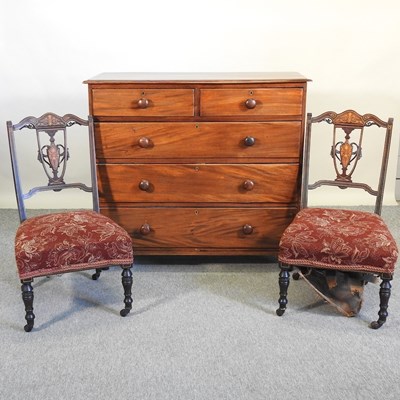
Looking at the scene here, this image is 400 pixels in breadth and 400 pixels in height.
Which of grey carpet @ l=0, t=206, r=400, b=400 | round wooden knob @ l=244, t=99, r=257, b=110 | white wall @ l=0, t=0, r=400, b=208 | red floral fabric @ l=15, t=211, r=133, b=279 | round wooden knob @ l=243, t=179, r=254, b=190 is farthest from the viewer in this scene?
white wall @ l=0, t=0, r=400, b=208

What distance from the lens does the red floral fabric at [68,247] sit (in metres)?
2.46

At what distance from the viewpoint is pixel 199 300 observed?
111 inches

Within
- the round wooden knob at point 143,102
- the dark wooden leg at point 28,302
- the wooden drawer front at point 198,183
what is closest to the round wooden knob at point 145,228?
the wooden drawer front at point 198,183

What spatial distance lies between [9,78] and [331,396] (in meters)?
3.02

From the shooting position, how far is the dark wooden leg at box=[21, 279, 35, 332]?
2.48 metres

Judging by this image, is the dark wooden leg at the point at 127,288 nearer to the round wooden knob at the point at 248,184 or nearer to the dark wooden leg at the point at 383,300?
the round wooden knob at the point at 248,184

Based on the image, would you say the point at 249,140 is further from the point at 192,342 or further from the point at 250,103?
the point at 192,342

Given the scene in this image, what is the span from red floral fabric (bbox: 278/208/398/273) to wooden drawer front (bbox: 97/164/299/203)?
363mm

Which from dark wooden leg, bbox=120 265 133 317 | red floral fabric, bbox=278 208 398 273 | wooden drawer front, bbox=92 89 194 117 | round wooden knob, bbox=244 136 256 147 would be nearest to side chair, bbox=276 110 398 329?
red floral fabric, bbox=278 208 398 273

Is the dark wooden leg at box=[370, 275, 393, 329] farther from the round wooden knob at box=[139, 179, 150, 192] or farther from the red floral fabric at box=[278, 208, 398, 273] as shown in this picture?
the round wooden knob at box=[139, 179, 150, 192]

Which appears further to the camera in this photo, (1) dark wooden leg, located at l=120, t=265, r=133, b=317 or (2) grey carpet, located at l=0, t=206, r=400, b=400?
(1) dark wooden leg, located at l=120, t=265, r=133, b=317

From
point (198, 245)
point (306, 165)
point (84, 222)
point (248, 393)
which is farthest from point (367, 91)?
point (248, 393)

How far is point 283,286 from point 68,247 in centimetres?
100

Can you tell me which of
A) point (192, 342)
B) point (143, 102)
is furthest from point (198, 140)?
point (192, 342)
